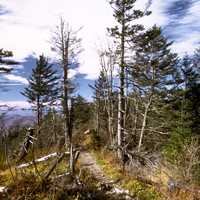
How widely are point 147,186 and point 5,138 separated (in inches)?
240

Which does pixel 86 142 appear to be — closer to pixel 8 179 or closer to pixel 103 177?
pixel 103 177

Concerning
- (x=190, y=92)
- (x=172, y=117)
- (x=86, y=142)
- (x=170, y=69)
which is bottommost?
(x=86, y=142)

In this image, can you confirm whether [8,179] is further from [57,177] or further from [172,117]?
[172,117]

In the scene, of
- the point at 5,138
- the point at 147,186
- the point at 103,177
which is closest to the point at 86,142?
the point at 103,177

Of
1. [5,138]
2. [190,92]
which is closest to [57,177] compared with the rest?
[5,138]

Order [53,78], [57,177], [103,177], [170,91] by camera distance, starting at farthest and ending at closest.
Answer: [53,78] < [170,91] < [103,177] < [57,177]

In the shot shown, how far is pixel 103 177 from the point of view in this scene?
1423 centimetres

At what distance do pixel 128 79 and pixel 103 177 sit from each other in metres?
7.80

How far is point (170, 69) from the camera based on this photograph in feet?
95.2

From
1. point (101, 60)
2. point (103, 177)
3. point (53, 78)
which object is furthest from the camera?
point (53, 78)

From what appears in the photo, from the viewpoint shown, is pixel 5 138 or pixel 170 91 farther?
pixel 170 91

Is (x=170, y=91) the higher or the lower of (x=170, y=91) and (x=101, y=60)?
the lower

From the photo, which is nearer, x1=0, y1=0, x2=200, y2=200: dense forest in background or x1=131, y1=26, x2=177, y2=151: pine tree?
x1=0, y1=0, x2=200, y2=200: dense forest in background

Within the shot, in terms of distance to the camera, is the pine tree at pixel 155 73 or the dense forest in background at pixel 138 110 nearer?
the dense forest in background at pixel 138 110
